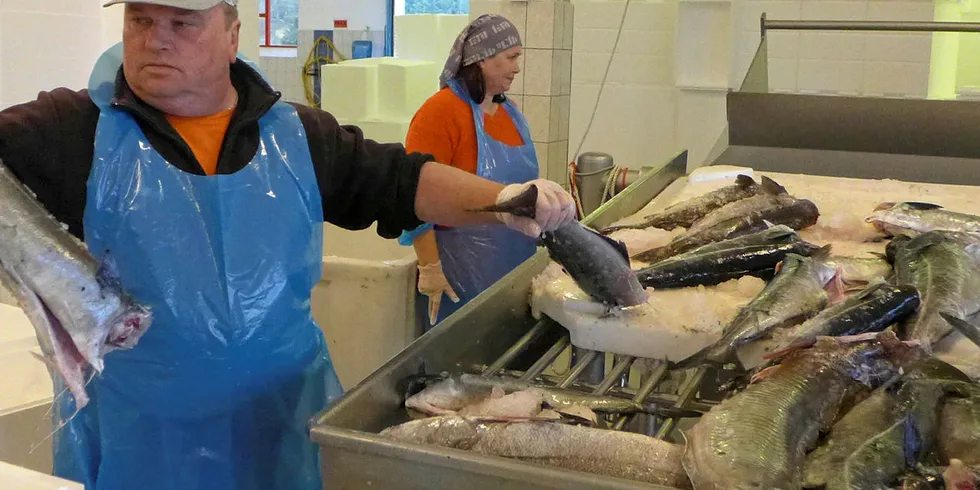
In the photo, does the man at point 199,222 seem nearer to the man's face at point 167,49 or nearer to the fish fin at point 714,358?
the man's face at point 167,49

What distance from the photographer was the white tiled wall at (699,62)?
564 cm

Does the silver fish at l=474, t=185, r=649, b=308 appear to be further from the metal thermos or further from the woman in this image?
the metal thermos

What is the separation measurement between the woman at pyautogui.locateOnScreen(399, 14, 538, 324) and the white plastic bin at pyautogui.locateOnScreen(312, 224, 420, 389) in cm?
23

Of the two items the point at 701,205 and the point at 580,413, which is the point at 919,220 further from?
the point at 580,413

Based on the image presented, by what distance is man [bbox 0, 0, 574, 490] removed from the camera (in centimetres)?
189

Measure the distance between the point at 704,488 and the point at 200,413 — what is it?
116cm

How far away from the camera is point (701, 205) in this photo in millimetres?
3201

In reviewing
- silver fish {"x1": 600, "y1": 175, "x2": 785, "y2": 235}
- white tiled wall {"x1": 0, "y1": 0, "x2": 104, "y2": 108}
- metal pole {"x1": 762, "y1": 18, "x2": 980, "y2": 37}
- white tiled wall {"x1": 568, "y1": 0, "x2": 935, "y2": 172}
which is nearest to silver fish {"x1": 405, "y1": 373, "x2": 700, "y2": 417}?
silver fish {"x1": 600, "y1": 175, "x2": 785, "y2": 235}

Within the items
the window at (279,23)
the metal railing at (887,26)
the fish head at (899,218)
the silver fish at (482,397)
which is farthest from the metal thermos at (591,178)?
the window at (279,23)

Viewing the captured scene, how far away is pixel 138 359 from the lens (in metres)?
1.95

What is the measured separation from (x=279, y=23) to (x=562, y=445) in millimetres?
8713

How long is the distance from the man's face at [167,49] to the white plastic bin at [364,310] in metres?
1.64

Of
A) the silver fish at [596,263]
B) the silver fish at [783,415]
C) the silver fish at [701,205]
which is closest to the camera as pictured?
Result: the silver fish at [783,415]

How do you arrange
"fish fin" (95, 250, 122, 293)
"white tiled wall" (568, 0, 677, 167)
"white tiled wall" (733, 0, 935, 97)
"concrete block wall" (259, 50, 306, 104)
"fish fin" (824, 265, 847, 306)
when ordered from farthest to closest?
"concrete block wall" (259, 50, 306, 104) < "white tiled wall" (568, 0, 677, 167) < "white tiled wall" (733, 0, 935, 97) < "fish fin" (824, 265, 847, 306) < "fish fin" (95, 250, 122, 293)
